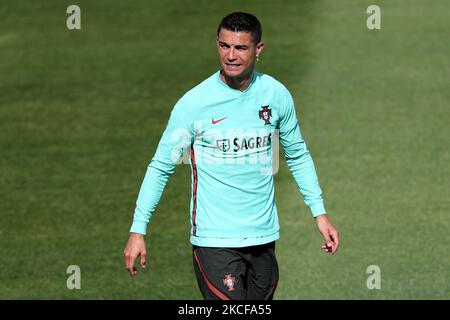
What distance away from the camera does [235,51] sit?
767 cm

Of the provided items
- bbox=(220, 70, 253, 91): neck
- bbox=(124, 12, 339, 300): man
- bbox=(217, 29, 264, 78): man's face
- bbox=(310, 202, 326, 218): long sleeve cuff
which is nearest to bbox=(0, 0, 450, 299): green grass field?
bbox=(310, 202, 326, 218): long sleeve cuff

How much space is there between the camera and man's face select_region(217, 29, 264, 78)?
7.68m

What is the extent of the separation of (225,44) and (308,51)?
12011 mm

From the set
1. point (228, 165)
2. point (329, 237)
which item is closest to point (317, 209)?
point (329, 237)

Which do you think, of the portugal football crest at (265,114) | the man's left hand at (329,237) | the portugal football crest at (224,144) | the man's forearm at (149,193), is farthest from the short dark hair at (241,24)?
the man's left hand at (329,237)

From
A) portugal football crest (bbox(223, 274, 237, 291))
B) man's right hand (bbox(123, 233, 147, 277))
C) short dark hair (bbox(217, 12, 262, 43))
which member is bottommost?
portugal football crest (bbox(223, 274, 237, 291))

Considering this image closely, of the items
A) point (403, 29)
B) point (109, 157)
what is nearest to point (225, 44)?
point (109, 157)

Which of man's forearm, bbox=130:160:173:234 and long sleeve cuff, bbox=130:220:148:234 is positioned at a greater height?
man's forearm, bbox=130:160:173:234

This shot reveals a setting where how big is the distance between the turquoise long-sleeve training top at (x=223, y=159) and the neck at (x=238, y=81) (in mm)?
29

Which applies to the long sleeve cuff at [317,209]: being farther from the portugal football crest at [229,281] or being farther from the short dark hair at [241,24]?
the short dark hair at [241,24]

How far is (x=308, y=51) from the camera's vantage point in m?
19.6

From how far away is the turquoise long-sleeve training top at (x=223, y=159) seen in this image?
7742mm

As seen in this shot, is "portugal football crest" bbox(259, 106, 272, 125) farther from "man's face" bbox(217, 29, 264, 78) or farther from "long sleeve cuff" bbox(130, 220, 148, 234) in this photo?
"long sleeve cuff" bbox(130, 220, 148, 234)
